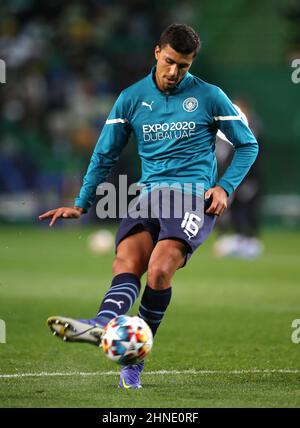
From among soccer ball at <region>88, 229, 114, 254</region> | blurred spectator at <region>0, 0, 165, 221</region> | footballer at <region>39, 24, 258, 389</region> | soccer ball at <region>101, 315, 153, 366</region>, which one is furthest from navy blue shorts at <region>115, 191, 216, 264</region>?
blurred spectator at <region>0, 0, 165, 221</region>

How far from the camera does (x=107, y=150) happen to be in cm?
643

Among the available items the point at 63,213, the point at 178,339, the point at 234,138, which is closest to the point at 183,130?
the point at 234,138

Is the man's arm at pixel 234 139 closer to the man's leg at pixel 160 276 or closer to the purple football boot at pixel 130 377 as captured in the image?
the man's leg at pixel 160 276

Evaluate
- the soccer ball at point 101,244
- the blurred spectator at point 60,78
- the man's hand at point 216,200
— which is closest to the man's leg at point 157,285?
the man's hand at point 216,200

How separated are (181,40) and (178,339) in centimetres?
326

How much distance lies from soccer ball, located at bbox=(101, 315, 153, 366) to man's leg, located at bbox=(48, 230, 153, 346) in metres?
0.06

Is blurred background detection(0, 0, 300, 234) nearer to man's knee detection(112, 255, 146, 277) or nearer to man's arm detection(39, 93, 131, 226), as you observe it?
man's arm detection(39, 93, 131, 226)

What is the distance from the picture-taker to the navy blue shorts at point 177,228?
19.7 feet

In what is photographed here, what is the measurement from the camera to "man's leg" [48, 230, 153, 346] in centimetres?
535

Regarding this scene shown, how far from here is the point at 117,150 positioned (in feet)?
21.2

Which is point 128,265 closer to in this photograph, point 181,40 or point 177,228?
point 177,228

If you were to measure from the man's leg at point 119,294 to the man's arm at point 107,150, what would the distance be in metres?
0.45
